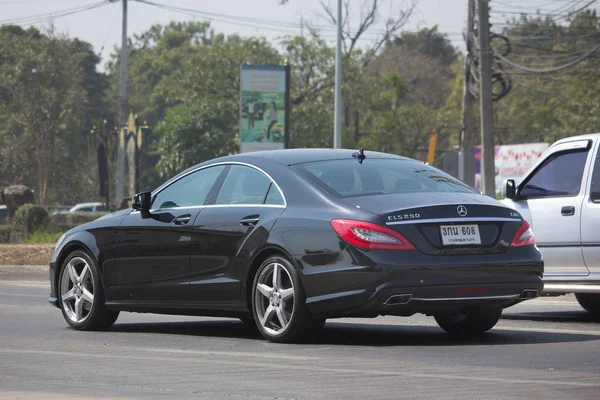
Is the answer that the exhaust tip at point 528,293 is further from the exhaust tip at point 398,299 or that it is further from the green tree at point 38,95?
the green tree at point 38,95

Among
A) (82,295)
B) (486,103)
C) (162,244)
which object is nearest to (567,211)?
(162,244)

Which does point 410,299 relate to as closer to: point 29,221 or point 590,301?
point 590,301

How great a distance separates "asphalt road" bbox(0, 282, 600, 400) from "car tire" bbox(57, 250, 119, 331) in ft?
0.57

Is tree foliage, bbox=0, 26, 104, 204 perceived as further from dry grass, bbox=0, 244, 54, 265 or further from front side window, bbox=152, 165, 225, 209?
front side window, bbox=152, 165, 225, 209

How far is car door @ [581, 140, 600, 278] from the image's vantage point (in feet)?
37.7

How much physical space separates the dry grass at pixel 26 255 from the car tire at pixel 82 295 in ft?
34.5

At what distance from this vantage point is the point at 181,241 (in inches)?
397

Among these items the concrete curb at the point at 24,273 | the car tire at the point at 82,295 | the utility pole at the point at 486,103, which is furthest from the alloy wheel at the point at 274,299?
the utility pole at the point at 486,103

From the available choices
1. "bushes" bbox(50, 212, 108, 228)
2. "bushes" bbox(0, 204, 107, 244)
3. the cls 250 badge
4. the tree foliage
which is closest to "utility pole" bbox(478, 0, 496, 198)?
"bushes" bbox(0, 204, 107, 244)

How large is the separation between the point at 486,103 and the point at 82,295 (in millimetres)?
22274

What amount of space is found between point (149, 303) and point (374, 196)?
2320mm

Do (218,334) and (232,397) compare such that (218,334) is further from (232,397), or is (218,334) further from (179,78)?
(179,78)

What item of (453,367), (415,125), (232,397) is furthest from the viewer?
(415,125)

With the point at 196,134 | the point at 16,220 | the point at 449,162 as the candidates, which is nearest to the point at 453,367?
the point at 16,220
